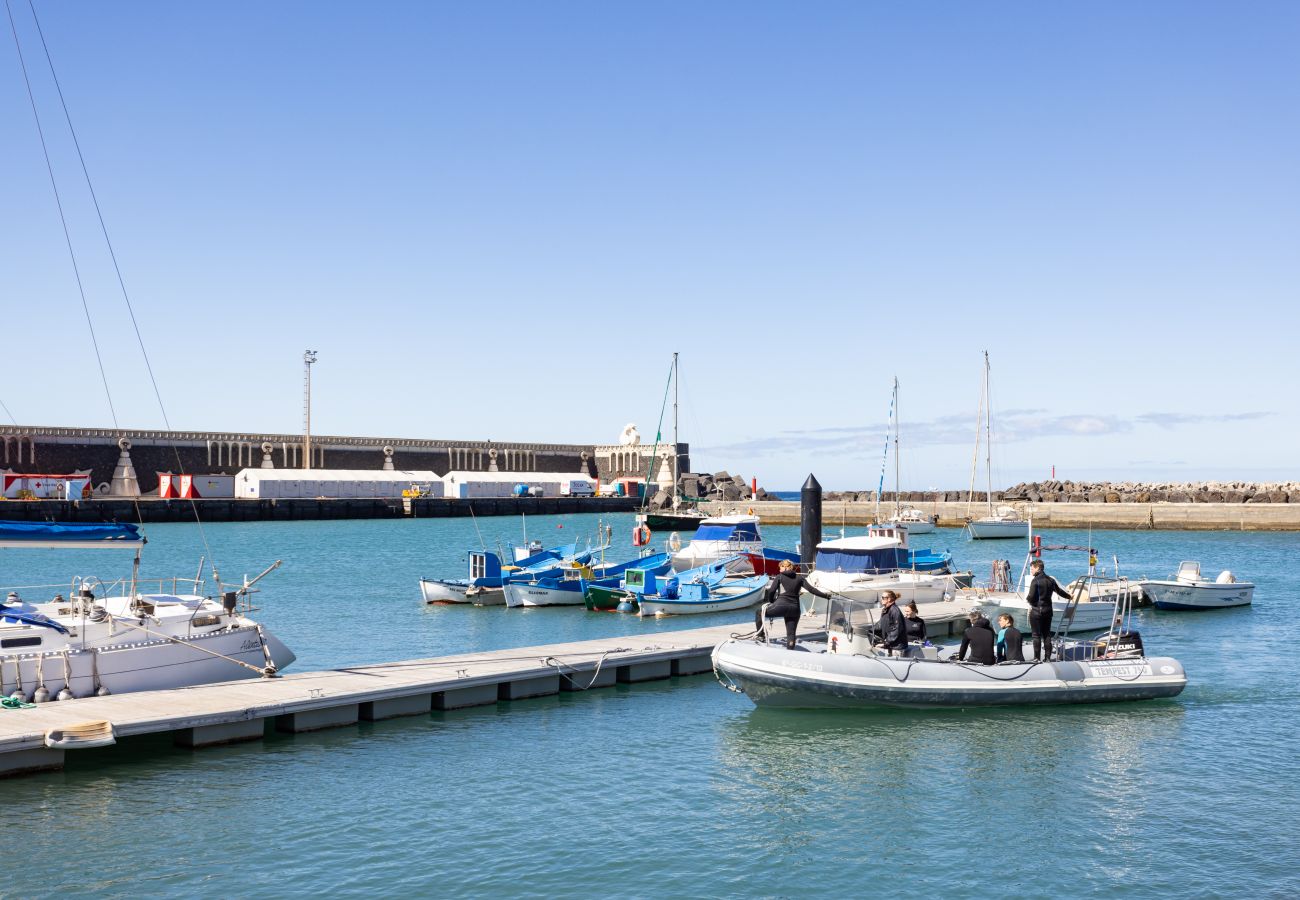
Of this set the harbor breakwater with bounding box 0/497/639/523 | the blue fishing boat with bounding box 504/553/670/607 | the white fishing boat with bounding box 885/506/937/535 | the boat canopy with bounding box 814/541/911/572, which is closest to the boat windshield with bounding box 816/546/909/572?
the boat canopy with bounding box 814/541/911/572

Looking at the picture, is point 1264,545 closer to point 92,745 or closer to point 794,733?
point 794,733

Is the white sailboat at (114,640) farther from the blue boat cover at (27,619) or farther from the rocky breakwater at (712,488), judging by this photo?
the rocky breakwater at (712,488)

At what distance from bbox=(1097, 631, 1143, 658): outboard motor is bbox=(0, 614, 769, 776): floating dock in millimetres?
8278

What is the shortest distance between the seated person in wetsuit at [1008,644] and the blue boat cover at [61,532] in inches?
651

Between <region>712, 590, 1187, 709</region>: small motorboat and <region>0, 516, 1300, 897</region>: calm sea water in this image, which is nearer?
<region>0, 516, 1300, 897</region>: calm sea water

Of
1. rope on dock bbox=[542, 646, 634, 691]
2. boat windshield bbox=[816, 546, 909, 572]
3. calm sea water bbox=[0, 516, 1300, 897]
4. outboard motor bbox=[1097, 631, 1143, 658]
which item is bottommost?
calm sea water bbox=[0, 516, 1300, 897]

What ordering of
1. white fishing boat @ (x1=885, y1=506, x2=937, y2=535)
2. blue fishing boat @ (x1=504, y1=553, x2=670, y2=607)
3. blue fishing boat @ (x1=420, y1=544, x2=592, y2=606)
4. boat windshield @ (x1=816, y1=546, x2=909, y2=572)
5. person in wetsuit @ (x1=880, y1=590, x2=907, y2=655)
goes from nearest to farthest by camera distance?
person in wetsuit @ (x1=880, y1=590, x2=907, y2=655) < boat windshield @ (x1=816, y1=546, x2=909, y2=572) < blue fishing boat @ (x1=504, y1=553, x2=670, y2=607) < blue fishing boat @ (x1=420, y1=544, x2=592, y2=606) < white fishing boat @ (x1=885, y1=506, x2=937, y2=535)

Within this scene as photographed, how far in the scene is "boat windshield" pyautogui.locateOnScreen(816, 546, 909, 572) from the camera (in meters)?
33.5

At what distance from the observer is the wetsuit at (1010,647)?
21156 mm

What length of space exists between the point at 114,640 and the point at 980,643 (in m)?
15.5

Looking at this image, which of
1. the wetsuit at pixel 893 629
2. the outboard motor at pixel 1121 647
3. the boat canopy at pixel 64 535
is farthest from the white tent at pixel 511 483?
the wetsuit at pixel 893 629

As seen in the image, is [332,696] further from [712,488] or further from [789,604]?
[712,488]

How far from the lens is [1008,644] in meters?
21.3

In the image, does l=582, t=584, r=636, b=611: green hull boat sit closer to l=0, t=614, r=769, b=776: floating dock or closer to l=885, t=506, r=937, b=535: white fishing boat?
l=0, t=614, r=769, b=776: floating dock
